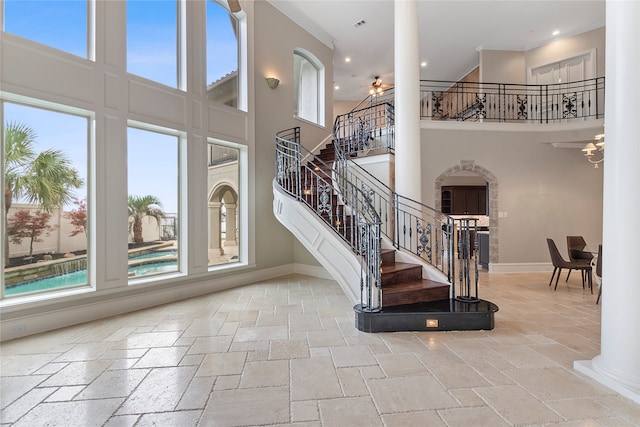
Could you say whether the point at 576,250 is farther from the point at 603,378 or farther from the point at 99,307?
the point at 99,307

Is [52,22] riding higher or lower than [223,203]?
higher

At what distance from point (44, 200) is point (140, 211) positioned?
1.16 m

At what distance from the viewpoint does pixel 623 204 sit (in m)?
2.35

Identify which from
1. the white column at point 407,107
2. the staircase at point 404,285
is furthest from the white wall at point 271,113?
the white column at point 407,107

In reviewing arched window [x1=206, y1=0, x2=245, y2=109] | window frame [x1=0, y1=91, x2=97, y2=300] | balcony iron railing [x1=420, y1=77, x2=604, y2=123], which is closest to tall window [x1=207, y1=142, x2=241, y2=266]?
arched window [x1=206, y1=0, x2=245, y2=109]

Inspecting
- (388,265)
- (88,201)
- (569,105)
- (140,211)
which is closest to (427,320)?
(388,265)

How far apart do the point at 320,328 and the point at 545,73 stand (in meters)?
9.66

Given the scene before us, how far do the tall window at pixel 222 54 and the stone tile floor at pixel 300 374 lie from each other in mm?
4116

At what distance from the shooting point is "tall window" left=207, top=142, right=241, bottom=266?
583cm

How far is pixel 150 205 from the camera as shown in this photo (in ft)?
16.5

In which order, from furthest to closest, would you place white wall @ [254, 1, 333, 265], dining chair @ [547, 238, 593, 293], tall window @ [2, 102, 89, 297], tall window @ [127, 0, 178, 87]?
white wall @ [254, 1, 333, 265], dining chair @ [547, 238, 593, 293], tall window @ [127, 0, 178, 87], tall window @ [2, 102, 89, 297]

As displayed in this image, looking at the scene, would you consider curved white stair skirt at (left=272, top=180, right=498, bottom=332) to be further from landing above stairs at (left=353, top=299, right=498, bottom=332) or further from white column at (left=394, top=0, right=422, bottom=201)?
white column at (left=394, top=0, right=422, bottom=201)

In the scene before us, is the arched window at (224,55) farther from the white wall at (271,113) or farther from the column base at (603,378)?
the column base at (603,378)

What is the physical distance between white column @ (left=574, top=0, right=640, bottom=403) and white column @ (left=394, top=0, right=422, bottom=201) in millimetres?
2953
